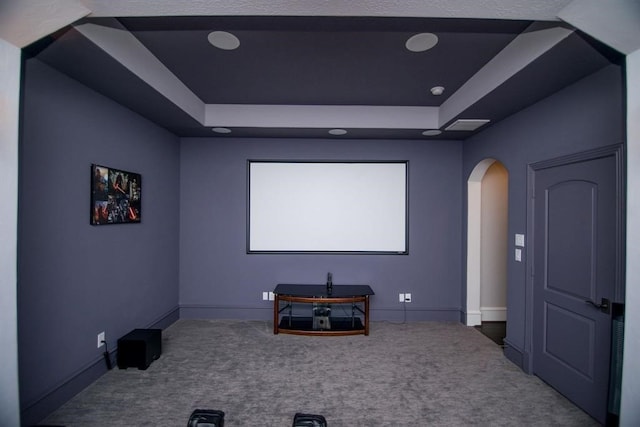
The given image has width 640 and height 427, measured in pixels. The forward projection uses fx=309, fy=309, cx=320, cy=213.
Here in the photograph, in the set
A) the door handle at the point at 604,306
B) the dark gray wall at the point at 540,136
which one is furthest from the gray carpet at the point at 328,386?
the door handle at the point at 604,306

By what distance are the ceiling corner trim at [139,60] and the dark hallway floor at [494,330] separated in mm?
4424

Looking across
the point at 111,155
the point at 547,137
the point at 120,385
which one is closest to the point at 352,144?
the point at 547,137

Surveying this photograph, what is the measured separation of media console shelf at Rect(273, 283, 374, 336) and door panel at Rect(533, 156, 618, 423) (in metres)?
1.82

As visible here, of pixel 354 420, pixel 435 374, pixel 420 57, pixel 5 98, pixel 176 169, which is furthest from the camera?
pixel 176 169

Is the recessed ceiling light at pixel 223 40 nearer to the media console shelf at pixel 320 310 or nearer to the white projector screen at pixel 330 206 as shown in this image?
the white projector screen at pixel 330 206

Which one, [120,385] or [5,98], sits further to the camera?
[120,385]

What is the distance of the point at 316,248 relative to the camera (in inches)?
173

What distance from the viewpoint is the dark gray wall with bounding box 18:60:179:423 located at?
6.96ft

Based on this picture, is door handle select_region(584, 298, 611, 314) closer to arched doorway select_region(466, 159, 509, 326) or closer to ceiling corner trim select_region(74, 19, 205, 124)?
arched doorway select_region(466, 159, 509, 326)

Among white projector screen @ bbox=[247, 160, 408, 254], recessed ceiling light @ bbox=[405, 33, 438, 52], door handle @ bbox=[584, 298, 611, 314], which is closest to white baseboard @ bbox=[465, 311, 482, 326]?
white projector screen @ bbox=[247, 160, 408, 254]

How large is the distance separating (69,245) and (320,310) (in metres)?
2.70

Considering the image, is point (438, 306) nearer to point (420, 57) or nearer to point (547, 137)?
point (547, 137)

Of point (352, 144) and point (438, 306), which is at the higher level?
point (352, 144)

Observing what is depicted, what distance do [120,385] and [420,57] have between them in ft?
A: 12.4
